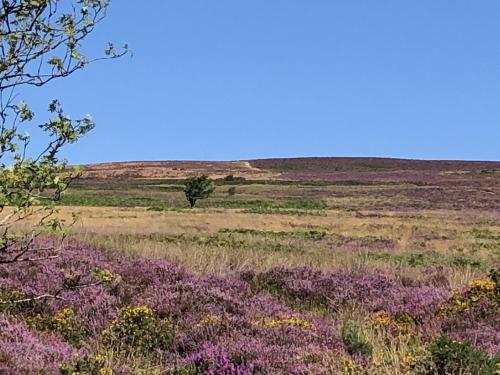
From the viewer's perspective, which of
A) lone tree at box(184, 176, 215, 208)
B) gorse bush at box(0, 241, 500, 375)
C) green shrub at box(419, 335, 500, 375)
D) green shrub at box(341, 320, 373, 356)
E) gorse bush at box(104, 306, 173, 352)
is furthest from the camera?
lone tree at box(184, 176, 215, 208)

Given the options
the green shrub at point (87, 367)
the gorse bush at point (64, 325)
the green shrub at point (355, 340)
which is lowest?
the gorse bush at point (64, 325)

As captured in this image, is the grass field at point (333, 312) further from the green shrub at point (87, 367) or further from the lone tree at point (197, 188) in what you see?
the lone tree at point (197, 188)

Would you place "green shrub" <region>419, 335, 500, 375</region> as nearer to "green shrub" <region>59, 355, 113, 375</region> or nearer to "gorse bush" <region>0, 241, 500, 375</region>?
"gorse bush" <region>0, 241, 500, 375</region>

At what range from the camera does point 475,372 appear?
5.59 meters

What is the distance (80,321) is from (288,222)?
38.5 metres

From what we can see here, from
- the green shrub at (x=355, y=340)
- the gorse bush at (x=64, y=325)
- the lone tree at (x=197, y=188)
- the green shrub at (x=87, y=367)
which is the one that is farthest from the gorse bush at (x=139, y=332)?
the lone tree at (x=197, y=188)

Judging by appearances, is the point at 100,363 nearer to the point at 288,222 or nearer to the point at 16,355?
the point at 16,355

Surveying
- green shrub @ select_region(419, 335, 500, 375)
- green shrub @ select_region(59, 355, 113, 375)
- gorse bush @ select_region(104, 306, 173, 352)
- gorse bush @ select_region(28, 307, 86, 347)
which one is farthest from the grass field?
green shrub @ select_region(59, 355, 113, 375)

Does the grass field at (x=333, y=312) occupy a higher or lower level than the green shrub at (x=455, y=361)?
lower

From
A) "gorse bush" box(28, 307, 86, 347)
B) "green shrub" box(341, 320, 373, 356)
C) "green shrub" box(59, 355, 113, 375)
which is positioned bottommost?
"gorse bush" box(28, 307, 86, 347)

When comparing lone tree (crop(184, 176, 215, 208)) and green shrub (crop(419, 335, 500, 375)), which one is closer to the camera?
green shrub (crop(419, 335, 500, 375))

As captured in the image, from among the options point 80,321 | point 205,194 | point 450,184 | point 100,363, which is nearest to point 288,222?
point 205,194

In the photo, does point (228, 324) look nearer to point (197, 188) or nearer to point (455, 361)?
point (455, 361)

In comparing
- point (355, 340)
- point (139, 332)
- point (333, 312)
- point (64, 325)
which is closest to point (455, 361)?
point (355, 340)
